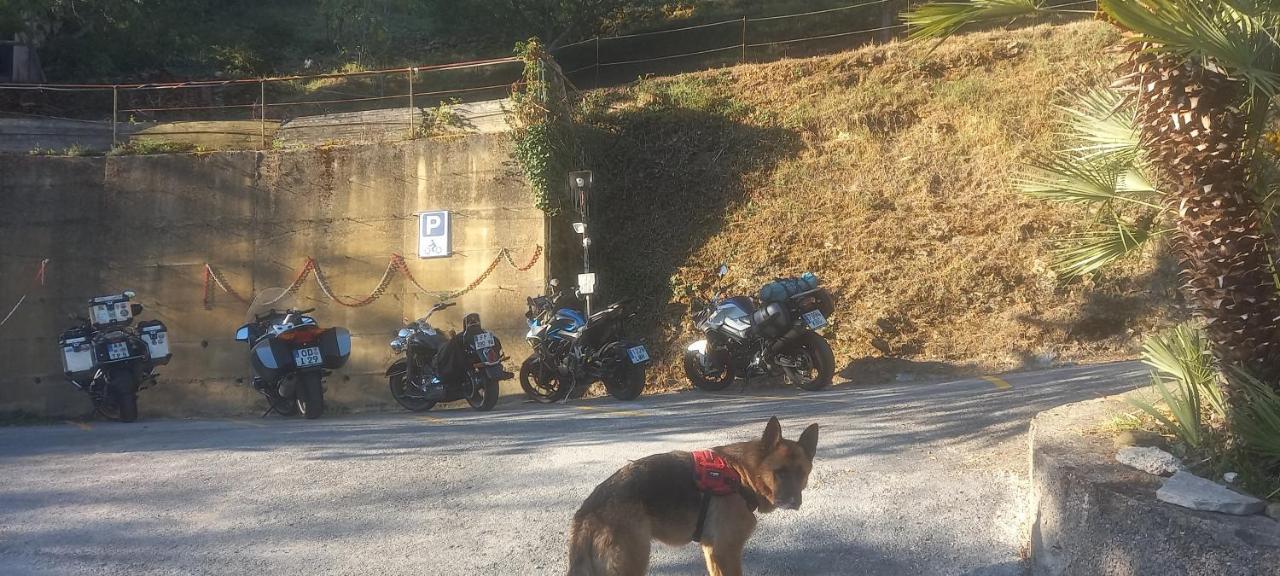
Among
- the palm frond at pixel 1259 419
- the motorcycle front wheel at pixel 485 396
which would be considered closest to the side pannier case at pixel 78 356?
the motorcycle front wheel at pixel 485 396

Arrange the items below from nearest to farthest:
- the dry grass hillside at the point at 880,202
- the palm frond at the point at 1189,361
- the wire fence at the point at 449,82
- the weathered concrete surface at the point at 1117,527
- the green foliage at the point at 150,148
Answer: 1. the weathered concrete surface at the point at 1117,527
2. the palm frond at the point at 1189,361
3. the dry grass hillside at the point at 880,202
4. the green foliage at the point at 150,148
5. the wire fence at the point at 449,82

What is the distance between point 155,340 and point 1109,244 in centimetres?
1126

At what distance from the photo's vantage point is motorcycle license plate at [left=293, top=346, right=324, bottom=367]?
1067 centimetres

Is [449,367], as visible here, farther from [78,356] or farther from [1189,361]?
[1189,361]

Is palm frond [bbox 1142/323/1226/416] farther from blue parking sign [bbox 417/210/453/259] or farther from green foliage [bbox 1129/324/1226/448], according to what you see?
blue parking sign [bbox 417/210/453/259]

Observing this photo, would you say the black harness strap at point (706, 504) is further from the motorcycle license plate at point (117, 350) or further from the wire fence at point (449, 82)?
the wire fence at point (449, 82)

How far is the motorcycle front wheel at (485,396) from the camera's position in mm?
10570

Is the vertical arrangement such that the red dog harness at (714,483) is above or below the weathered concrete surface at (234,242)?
below

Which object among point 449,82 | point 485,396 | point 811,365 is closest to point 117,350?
point 485,396

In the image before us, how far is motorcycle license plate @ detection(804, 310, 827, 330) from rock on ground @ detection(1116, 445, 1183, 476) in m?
6.00

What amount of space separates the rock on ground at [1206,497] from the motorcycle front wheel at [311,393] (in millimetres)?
9320

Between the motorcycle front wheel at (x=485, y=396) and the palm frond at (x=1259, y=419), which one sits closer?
the palm frond at (x=1259, y=419)

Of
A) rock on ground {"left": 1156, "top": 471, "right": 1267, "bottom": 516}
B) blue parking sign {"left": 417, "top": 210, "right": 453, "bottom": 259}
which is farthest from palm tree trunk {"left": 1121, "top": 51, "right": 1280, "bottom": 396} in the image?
blue parking sign {"left": 417, "top": 210, "right": 453, "bottom": 259}

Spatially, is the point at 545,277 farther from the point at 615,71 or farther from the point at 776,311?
the point at 615,71
